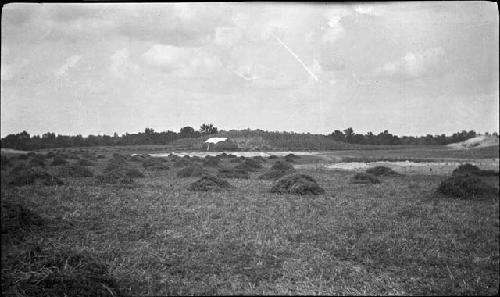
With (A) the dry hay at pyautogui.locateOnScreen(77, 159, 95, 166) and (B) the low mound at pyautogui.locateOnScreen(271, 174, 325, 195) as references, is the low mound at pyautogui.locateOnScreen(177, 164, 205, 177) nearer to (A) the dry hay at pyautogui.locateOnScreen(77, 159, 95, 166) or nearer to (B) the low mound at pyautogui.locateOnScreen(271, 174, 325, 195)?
(A) the dry hay at pyautogui.locateOnScreen(77, 159, 95, 166)

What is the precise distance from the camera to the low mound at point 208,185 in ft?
58.7

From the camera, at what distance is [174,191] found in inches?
683

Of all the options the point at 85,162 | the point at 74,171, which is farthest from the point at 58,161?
the point at 85,162

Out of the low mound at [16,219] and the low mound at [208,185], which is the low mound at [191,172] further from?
the low mound at [16,219]

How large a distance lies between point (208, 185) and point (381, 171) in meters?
10.9

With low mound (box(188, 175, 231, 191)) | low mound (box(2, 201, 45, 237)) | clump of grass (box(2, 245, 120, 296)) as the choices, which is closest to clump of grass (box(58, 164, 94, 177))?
low mound (box(188, 175, 231, 191))

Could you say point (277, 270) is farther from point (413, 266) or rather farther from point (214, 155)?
point (214, 155)

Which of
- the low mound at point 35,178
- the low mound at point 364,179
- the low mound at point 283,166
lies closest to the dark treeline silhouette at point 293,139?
the low mound at point 35,178

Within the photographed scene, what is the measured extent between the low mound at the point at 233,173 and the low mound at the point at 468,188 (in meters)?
11.6

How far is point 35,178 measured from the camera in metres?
15.0

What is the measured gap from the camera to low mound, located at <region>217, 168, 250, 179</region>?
76.2 feet

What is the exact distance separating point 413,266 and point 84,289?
6.42m

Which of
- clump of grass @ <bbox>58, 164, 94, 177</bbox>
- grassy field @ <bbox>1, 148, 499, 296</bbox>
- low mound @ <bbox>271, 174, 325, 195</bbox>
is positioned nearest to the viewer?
grassy field @ <bbox>1, 148, 499, 296</bbox>

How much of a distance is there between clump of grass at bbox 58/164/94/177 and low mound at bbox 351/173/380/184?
1425 centimetres
